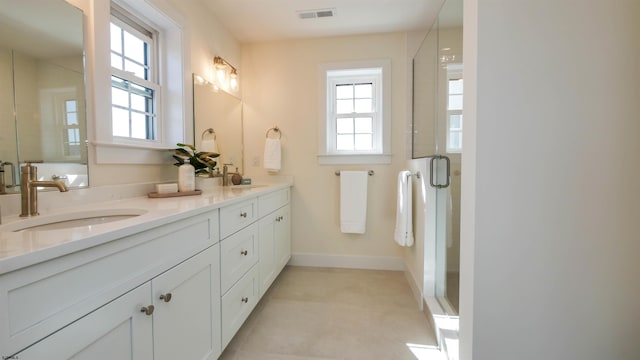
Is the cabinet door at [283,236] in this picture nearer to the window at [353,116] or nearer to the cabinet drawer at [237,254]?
the cabinet drawer at [237,254]

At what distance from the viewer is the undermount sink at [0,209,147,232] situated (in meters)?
0.94

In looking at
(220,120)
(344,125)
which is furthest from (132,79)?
(344,125)

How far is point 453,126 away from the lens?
1.63 m

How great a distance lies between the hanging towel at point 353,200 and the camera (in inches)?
107

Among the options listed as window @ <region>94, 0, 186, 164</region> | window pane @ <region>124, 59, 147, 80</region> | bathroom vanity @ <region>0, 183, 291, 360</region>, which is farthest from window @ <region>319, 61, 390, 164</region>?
window pane @ <region>124, 59, 147, 80</region>

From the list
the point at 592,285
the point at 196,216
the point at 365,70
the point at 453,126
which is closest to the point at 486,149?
the point at 592,285

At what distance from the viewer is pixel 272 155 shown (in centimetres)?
280

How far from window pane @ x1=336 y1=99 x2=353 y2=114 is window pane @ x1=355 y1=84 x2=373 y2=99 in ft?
0.37

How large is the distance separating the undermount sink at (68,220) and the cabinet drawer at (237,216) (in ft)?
1.22

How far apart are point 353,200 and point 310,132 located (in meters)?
0.79

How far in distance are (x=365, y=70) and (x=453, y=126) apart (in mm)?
1407

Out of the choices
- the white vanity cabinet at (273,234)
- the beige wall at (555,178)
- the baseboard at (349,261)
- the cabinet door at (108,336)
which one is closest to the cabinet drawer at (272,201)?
the white vanity cabinet at (273,234)

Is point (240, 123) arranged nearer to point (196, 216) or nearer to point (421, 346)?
point (196, 216)

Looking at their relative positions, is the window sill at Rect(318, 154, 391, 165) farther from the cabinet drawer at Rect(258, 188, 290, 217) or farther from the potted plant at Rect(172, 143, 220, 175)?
the potted plant at Rect(172, 143, 220, 175)
